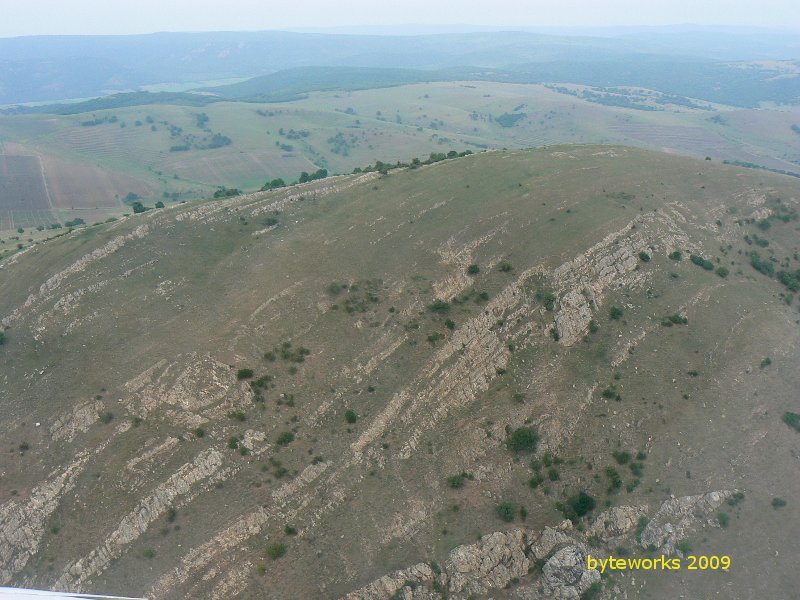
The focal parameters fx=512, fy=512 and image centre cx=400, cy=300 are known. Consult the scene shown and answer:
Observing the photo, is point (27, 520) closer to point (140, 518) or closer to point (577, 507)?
point (140, 518)

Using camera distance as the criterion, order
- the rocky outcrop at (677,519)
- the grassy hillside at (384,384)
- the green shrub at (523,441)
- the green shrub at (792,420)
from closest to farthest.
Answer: the grassy hillside at (384,384) < the rocky outcrop at (677,519) < the green shrub at (523,441) < the green shrub at (792,420)

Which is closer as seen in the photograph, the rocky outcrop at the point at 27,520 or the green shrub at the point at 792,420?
the rocky outcrop at the point at 27,520

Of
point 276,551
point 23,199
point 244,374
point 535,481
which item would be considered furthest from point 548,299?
point 23,199

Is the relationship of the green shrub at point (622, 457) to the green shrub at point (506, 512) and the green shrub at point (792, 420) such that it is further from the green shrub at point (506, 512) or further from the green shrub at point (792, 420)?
the green shrub at point (792, 420)

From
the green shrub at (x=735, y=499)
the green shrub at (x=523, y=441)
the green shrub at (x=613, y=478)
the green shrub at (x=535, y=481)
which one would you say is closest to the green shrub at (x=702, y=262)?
the green shrub at (x=735, y=499)

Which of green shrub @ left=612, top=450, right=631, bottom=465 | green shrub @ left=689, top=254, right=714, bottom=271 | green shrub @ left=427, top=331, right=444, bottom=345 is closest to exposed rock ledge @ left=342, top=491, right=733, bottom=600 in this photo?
green shrub @ left=612, top=450, right=631, bottom=465

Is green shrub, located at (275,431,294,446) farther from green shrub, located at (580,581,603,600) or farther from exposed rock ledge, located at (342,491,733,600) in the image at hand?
green shrub, located at (580,581,603,600)

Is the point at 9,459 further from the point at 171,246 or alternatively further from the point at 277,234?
the point at 277,234
